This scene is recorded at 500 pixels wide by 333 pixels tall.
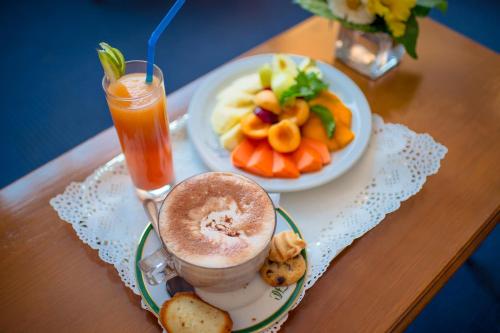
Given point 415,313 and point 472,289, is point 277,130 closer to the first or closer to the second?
point 415,313

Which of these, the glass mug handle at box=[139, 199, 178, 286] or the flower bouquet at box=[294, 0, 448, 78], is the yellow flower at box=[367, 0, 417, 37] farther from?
the glass mug handle at box=[139, 199, 178, 286]

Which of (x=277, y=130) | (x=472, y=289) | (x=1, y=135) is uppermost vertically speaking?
(x=277, y=130)

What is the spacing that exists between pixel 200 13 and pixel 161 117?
1.93m

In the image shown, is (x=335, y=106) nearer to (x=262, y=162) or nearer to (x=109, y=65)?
(x=262, y=162)

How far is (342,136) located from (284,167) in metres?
0.20

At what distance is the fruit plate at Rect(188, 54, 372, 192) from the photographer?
1047 millimetres

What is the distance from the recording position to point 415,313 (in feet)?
2.85

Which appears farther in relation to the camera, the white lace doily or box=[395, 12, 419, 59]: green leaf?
box=[395, 12, 419, 59]: green leaf

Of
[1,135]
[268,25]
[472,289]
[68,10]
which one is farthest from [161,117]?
[68,10]

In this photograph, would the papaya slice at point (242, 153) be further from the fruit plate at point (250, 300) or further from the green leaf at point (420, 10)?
the green leaf at point (420, 10)

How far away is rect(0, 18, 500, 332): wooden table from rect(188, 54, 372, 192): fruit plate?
0.08 metres

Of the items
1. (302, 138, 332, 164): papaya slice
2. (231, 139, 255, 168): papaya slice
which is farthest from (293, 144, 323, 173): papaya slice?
(231, 139, 255, 168): papaya slice

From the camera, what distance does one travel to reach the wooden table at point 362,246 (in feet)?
2.80

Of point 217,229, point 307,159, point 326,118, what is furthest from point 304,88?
point 217,229
